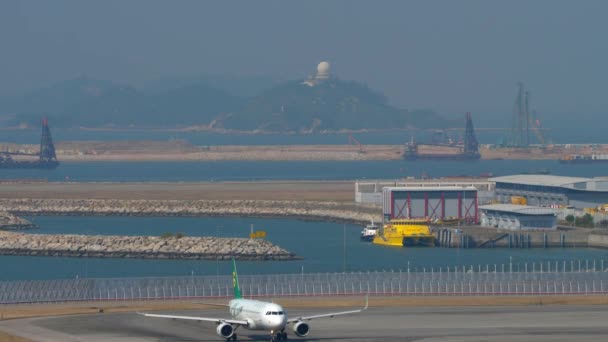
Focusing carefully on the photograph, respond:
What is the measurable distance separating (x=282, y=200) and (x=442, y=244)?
36.0 meters

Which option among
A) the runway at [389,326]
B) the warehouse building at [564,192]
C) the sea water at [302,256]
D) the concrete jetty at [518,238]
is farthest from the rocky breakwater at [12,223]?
the runway at [389,326]

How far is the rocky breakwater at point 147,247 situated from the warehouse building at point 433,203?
61.5ft

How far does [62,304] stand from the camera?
6656cm

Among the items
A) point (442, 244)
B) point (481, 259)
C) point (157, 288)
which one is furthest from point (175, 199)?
point (157, 288)

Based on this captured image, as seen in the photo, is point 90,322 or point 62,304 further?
point 62,304

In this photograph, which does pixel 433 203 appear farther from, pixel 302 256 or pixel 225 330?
pixel 225 330

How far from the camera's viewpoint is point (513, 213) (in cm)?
10688

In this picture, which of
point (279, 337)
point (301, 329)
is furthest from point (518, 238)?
point (301, 329)

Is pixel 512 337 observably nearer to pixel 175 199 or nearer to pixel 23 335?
pixel 23 335

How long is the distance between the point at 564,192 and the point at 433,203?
1150cm

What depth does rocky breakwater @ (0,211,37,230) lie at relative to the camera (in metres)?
121

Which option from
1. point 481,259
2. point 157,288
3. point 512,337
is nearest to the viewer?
point 512,337

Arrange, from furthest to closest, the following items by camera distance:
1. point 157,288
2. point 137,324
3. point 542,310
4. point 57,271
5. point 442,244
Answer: point 442,244 < point 57,271 < point 157,288 < point 542,310 < point 137,324

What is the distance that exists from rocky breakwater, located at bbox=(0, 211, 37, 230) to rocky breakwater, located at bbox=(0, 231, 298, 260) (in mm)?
19281
